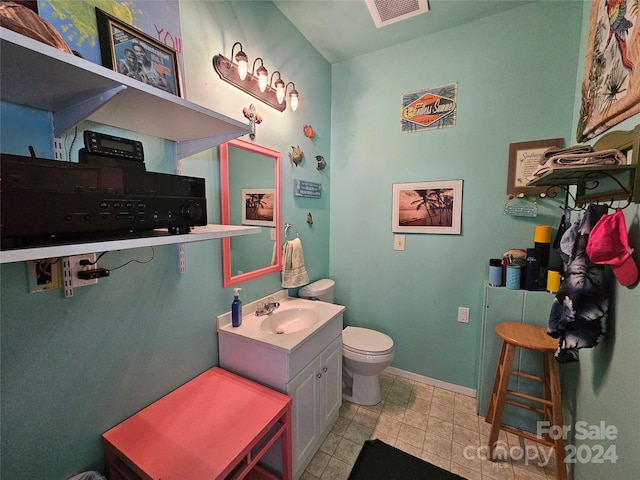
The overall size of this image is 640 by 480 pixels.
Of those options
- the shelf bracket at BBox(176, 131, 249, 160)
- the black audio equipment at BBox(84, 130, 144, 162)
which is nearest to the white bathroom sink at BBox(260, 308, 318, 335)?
the shelf bracket at BBox(176, 131, 249, 160)

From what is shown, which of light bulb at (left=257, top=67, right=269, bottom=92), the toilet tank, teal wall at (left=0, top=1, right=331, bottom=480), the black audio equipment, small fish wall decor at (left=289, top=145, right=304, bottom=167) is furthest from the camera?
the toilet tank

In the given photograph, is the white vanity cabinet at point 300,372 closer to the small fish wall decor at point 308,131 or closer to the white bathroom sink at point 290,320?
the white bathroom sink at point 290,320

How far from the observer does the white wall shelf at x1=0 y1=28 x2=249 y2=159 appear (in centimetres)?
55

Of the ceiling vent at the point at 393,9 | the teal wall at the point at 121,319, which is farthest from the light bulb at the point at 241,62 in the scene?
the ceiling vent at the point at 393,9

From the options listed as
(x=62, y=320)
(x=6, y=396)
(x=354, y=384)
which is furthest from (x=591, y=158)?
(x=6, y=396)

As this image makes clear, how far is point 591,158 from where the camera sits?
1.02m

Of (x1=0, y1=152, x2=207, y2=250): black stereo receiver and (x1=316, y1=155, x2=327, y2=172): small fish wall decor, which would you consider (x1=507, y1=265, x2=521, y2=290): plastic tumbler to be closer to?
(x1=316, y1=155, x2=327, y2=172): small fish wall decor

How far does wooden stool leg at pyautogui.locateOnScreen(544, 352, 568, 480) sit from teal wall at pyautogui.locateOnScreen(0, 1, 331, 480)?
1697 millimetres

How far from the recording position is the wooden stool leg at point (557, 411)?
1.31 m

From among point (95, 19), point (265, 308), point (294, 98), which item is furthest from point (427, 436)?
point (95, 19)

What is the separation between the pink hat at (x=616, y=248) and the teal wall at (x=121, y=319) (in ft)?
5.30

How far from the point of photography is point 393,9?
5.50 feet

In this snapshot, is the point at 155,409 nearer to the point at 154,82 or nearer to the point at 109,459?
the point at 109,459

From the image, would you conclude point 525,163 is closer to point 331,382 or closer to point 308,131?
point 308,131
